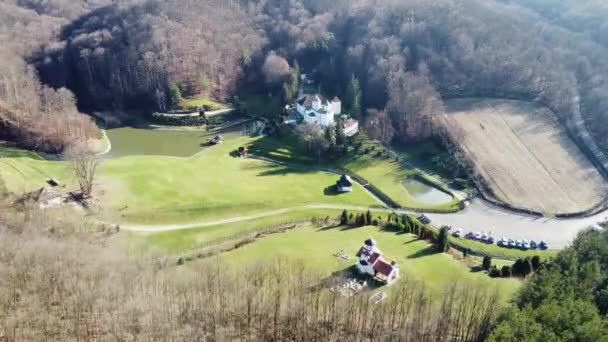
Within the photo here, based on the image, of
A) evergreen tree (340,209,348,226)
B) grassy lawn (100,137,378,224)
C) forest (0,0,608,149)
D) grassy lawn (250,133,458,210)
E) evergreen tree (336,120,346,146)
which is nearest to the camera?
evergreen tree (340,209,348,226)

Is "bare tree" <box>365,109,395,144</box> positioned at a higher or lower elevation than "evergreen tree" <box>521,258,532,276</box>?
higher

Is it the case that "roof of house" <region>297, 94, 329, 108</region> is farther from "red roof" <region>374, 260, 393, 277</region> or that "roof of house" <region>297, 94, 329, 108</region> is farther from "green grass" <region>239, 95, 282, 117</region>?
"red roof" <region>374, 260, 393, 277</region>

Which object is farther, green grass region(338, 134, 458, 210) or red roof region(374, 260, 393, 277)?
green grass region(338, 134, 458, 210)

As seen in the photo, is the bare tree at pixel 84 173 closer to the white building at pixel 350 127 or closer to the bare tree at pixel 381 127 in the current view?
the white building at pixel 350 127

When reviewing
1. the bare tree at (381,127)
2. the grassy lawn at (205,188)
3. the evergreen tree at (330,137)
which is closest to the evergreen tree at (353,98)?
the bare tree at (381,127)

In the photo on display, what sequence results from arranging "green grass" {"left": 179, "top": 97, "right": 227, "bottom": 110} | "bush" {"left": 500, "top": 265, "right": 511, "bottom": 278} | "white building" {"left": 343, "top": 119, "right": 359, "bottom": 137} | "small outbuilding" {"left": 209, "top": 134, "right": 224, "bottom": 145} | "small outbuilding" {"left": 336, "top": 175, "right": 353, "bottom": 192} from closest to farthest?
"bush" {"left": 500, "top": 265, "right": 511, "bottom": 278}
"small outbuilding" {"left": 336, "top": 175, "right": 353, "bottom": 192}
"white building" {"left": 343, "top": 119, "right": 359, "bottom": 137}
"small outbuilding" {"left": 209, "top": 134, "right": 224, "bottom": 145}
"green grass" {"left": 179, "top": 97, "right": 227, "bottom": 110}

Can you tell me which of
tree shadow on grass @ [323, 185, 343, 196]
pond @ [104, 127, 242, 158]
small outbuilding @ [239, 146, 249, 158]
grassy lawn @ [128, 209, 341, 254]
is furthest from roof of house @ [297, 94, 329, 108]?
grassy lawn @ [128, 209, 341, 254]
